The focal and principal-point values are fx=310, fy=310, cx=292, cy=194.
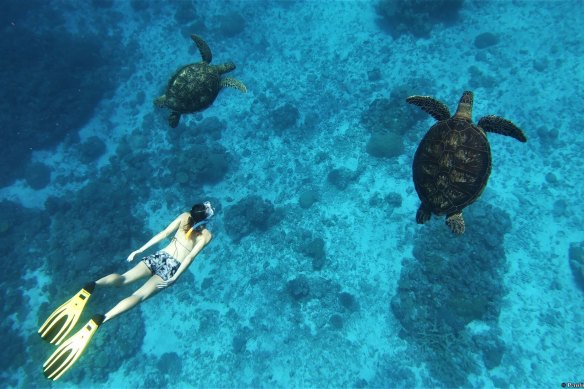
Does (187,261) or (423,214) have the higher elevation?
(187,261)

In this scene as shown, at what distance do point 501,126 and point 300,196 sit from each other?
991cm

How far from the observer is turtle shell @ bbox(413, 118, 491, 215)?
601 centimetres

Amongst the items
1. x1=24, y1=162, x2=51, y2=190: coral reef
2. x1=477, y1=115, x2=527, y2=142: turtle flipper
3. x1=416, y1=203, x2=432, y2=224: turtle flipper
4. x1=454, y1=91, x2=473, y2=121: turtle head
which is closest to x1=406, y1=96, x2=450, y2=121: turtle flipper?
x1=454, y1=91, x2=473, y2=121: turtle head

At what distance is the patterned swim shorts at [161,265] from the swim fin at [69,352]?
1409 mm

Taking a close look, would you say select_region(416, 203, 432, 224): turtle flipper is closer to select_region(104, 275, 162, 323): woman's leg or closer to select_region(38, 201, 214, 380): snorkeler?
select_region(38, 201, 214, 380): snorkeler

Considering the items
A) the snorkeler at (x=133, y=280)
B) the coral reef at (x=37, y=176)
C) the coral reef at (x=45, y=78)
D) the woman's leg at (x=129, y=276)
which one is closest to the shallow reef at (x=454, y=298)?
the snorkeler at (x=133, y=280)

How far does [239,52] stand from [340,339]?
59.4ft

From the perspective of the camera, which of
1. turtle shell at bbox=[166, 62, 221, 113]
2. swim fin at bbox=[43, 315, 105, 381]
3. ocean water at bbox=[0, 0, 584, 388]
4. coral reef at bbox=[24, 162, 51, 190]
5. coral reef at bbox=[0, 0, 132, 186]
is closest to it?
swim fin at bbox=[43, 315, 105, 381]

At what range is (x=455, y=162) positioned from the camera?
19.7ft

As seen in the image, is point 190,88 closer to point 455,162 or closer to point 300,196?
point 455,162

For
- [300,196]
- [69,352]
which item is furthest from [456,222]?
[300,196]

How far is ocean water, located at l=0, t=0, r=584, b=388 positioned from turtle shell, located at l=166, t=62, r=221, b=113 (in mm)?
7130

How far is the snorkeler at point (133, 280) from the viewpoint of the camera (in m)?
6.06

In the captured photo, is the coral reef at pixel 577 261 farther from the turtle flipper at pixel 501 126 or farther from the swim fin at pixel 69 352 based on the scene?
the swim fin at pixel 69 352
